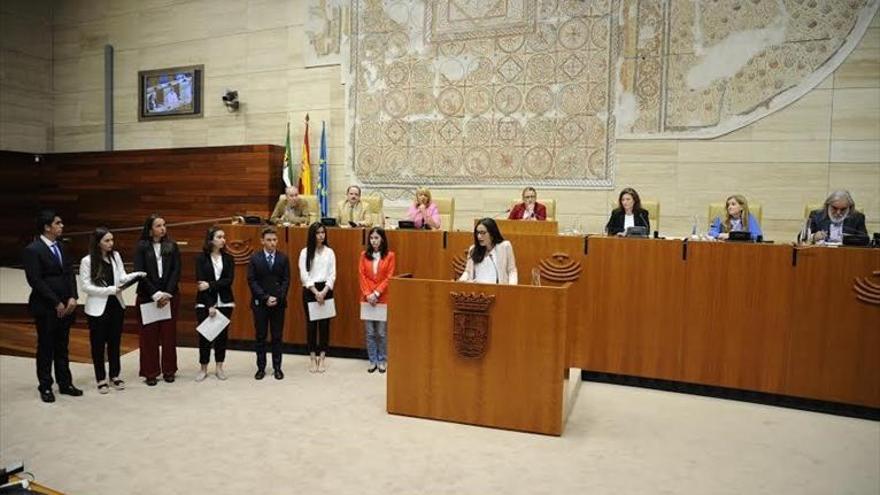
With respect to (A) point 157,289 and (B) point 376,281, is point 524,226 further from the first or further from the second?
(A) point 157,289

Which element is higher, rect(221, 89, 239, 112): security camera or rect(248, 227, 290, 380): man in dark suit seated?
rect(221, 89, 239, 112): security camera

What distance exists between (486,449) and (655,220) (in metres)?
4.49

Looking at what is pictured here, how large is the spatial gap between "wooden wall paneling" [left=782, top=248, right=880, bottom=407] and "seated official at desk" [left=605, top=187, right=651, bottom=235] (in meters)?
1.65

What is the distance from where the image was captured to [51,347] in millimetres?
5066

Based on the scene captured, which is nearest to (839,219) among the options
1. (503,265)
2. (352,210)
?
(503,265)

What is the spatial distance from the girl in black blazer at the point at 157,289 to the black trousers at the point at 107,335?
7.5 inches

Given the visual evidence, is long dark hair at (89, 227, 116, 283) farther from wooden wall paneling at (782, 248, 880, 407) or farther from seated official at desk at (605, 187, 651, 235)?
wooden wall paneling at (782, 248, 880, 407)

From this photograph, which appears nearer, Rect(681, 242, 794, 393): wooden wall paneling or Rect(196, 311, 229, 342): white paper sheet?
Rect(681, 242, 794, 393): wooden wall paneling

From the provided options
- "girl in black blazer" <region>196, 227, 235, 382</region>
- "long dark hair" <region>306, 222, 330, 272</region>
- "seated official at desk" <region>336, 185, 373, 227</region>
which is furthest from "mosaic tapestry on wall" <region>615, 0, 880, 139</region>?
"girl in black blazer" <region>196, 227, 235, 382</region>

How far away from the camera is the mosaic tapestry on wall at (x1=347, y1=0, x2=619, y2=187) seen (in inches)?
338

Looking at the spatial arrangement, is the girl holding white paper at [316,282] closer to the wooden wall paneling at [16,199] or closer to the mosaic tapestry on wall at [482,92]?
the mosaic tapestry on wall at [482,92]

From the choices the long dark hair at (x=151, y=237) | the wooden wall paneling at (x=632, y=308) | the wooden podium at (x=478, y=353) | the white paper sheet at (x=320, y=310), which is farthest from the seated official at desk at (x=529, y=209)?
the long dark hair at (x=151, y=237)

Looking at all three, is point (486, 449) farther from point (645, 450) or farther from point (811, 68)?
point (811, 68)

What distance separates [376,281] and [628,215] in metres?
2.53
